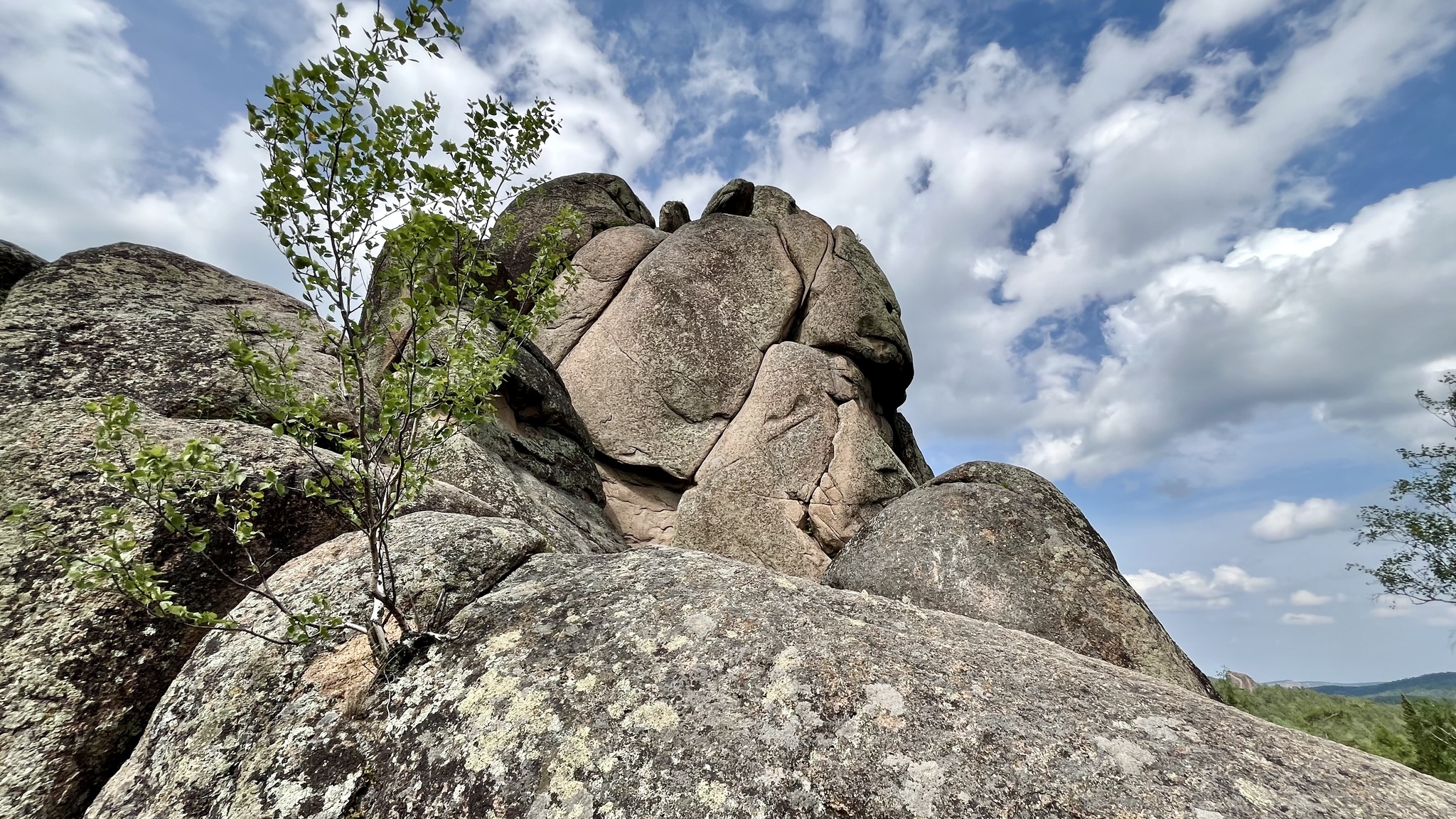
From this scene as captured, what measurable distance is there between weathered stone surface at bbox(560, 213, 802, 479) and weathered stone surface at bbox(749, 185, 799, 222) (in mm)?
2108

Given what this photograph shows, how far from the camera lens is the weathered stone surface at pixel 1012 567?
10641 mm

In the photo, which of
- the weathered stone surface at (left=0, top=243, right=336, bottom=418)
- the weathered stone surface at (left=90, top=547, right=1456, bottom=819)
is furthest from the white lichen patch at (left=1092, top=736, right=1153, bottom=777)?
the weathered stone surface at (left=0, top=243, right=336, bottom=418)

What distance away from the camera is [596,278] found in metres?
22.3

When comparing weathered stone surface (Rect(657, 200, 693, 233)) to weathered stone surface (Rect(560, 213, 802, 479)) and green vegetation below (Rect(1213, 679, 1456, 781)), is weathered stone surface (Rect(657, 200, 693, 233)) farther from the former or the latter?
green vegetation below (Rect(1213, 679, 1456, 781))

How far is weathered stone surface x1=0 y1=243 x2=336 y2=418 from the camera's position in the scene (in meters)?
7.22

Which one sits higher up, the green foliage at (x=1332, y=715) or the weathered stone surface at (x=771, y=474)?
the weathered stone surface at (x=771, y=474)

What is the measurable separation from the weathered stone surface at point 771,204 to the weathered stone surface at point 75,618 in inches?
806

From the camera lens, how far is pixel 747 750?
11.8ft

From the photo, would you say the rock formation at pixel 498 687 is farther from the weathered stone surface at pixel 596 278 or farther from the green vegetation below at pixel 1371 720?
the weathered stone surface at pixel 596 278

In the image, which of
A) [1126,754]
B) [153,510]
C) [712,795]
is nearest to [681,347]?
[153,510]

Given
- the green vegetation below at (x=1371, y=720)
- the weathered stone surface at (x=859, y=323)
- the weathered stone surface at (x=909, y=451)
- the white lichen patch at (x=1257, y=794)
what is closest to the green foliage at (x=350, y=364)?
the white lichen patch at (x=1257, y=794)

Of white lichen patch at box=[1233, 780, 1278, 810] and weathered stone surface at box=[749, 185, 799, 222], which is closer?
white lichen patch at box=[1233, 780, 1278, 810]

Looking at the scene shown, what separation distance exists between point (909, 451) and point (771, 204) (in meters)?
10.8

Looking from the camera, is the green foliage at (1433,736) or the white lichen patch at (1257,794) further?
the green foliage at (1433,736)
